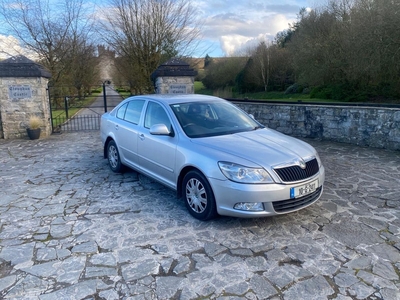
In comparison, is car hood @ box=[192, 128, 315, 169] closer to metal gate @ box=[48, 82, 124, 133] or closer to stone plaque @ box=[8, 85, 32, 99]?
stone plaque @ box=[8, 85, 32, 99]

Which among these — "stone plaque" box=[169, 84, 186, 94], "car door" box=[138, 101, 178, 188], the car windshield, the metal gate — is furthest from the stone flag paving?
the metal gate

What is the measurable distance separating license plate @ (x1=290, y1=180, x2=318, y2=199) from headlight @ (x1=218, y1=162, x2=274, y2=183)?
333 mm

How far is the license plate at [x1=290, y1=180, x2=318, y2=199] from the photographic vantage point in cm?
353

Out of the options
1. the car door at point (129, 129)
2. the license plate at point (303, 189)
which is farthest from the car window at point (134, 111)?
the license plate at point (303, 189)

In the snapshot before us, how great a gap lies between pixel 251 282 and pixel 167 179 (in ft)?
6.72

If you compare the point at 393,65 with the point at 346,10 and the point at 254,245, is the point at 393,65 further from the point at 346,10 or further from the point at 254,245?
the point at 254,245

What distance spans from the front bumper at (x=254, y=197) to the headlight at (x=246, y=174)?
0.19 feet

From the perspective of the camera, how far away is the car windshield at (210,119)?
435cm

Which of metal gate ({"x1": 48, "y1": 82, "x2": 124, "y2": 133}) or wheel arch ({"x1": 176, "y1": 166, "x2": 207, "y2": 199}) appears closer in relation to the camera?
wheel arch ({"x1": 176, "y1": 166, "x2": 207, "y2": 199})

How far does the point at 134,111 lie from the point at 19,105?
20.9 ft

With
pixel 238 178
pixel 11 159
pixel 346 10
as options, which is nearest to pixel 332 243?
pixel 238 178

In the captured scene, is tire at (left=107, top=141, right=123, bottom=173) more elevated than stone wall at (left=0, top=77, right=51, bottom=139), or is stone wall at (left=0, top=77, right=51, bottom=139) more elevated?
stone wall at (left=0, top=77, right=51, bottom=139)

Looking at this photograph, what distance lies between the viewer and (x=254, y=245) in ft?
10.9

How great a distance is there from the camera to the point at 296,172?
11.8 ft
